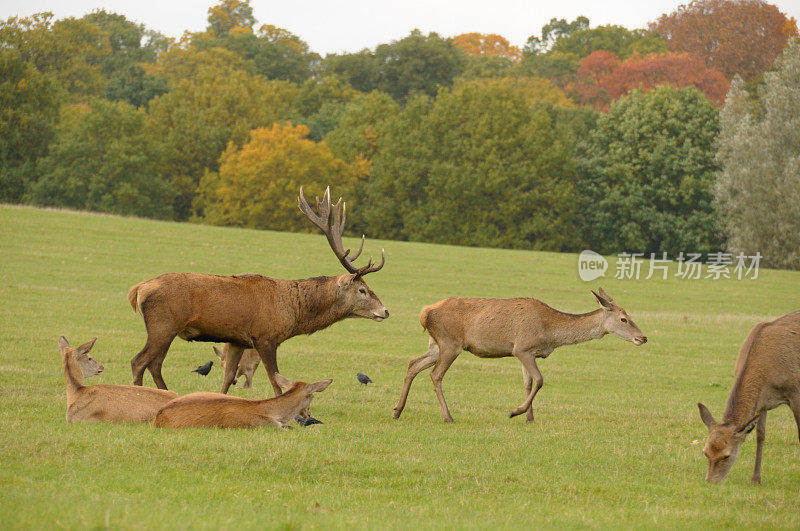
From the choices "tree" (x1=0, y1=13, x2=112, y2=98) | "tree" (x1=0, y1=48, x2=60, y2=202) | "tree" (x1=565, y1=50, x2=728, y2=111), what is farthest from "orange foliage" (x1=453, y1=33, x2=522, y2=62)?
"tree" (x1=0, y1=48, x2=60, y2=202)

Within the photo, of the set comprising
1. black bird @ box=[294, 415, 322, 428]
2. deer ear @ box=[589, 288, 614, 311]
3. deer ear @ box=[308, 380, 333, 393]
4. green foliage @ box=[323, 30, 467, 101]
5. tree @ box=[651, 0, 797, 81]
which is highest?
tree @ box=[651, 0, 797, 81]

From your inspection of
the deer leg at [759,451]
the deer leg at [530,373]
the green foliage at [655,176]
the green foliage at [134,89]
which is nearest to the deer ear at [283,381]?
the deer leg at [530,373]

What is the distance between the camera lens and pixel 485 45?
99.5 meters

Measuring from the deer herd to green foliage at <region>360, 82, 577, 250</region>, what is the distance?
4489cm

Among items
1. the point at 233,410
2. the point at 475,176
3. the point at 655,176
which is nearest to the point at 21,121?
the point at 475,176

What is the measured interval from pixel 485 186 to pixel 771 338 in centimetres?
4956

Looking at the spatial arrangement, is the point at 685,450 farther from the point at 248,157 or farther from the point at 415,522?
the point at 248,157

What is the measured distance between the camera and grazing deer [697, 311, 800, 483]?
7.90 meters

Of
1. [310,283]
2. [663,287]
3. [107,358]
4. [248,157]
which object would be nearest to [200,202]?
[248,157]

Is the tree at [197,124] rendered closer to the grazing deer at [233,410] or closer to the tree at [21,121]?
the tree at [21,121]

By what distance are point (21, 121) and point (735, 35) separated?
184 ft

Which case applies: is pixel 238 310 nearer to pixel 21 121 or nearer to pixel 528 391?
pixel 528 391

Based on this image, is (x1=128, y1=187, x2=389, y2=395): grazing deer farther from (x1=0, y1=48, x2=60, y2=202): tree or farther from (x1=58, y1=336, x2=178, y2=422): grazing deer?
(x1=0, y1=48, x2=60, y2=202): tree

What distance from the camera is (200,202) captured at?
199 feet
